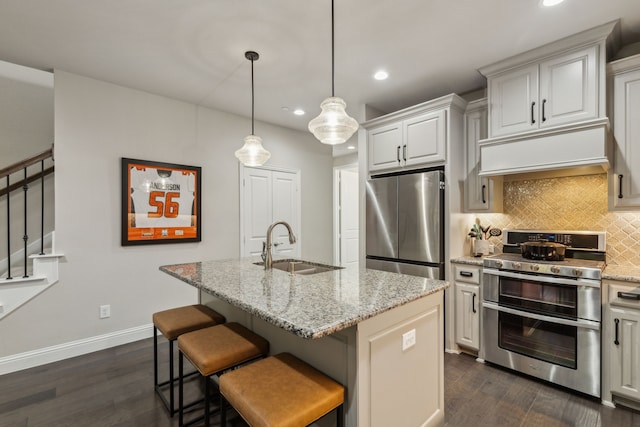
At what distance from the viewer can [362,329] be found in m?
1.31

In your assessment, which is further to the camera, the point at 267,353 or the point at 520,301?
the point at 520,301

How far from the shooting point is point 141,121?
131 inches

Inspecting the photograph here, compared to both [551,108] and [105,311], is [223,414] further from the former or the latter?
[551,108]

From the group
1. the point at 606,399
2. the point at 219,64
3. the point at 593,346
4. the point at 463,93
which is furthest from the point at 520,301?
the point at 219,64

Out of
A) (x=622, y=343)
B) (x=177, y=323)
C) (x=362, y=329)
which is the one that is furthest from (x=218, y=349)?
(x=622, y=343)

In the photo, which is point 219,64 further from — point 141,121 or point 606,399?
point 606,399

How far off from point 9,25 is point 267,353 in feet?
9.57

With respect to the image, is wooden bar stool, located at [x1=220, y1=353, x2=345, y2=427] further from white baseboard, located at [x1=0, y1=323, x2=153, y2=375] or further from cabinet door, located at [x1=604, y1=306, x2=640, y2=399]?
white baseboard, located at [x1=0, y1=323, x2=153, y2=375]

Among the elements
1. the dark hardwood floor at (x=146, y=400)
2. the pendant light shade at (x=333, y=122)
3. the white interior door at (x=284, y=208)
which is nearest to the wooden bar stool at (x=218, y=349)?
the dark hardwood floor at (x=146, y=400)

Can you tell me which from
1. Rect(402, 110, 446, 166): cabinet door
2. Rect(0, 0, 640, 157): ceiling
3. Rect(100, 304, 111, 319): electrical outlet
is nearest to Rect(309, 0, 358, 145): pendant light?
Rect(0, 0, 640, 157): ceiling

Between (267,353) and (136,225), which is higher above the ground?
(136,225)

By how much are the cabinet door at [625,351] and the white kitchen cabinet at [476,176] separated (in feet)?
3.99

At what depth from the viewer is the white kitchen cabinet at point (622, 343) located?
2006 mm

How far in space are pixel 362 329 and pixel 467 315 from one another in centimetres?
198
